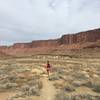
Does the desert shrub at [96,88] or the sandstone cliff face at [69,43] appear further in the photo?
the sandstone cliff face at [69,43]

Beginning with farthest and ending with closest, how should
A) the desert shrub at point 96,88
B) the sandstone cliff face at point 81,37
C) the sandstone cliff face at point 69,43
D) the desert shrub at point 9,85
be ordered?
1. the sandstone cliff face at point 81,37
2. the sandstone cliff face at point 69,43
3. the desert shrub at point 9,85
4. the desert shrub at point 96,88

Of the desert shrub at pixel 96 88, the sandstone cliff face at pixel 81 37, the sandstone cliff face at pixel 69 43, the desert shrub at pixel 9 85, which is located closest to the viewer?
the desert shrub at pixel 96 88

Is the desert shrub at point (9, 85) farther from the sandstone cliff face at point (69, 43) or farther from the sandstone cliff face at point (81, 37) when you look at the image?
the sandstone cliff face at point (81, 37)

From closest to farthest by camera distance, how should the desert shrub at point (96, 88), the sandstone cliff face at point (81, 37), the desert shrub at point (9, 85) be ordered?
the desert shrub at point (96, 88) < the desert shrub at point (9, 85) < the sandstone cliff face at point (81, 37)

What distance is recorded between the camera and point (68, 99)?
1153 cm

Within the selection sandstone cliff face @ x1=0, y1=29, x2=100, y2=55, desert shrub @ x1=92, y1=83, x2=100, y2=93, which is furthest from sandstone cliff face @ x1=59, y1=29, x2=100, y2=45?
desert shrub @ x1=92, y1=83, x2=100, y2=93

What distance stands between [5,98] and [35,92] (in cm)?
158

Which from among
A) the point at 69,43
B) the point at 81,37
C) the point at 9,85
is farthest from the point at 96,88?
the point at 69,43

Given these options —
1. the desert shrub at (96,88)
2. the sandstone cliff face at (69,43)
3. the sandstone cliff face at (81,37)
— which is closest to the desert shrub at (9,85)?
the desert shrub at (96,88)

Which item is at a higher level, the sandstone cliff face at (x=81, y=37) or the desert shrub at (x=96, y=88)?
the sandstone cliff face at (x=81, y=37)

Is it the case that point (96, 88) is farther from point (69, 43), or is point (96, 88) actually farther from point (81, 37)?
point (69, 43)

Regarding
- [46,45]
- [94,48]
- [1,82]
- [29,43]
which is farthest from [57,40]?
[1,82]

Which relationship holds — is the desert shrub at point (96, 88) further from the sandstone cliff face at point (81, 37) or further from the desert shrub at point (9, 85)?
the sandstone cliff face at point (81, 37)

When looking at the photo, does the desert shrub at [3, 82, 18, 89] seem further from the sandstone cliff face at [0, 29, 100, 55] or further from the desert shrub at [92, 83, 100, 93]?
the sandstone cliff face at [0, 29, 100, 55]
